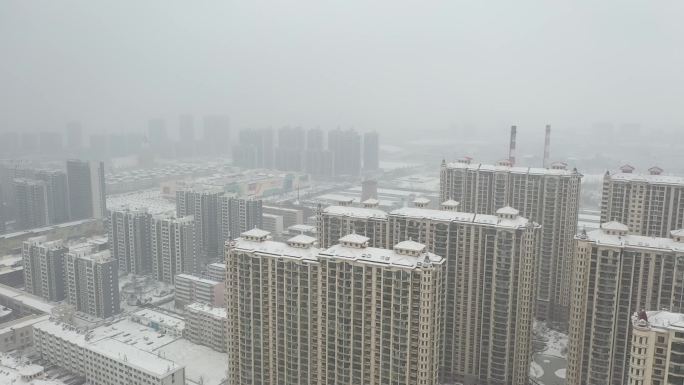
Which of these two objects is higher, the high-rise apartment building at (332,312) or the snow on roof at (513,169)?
the snow on roof at (513,169)

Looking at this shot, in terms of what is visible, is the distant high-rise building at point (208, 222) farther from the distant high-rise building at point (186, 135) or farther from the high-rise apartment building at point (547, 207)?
the distant high-rise building at point (186, 135)

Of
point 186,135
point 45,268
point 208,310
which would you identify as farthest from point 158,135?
point 208,310

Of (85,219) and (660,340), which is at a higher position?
(660,340)

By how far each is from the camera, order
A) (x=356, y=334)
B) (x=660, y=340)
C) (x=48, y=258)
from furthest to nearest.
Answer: (x=48, y=258)
(x=356, y=334)
(x=660, y=340)

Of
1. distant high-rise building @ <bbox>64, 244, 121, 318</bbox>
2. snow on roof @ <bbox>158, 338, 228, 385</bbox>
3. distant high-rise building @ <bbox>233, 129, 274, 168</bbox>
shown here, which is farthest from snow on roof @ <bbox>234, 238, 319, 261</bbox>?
distant high-rise building @ <bbox>233, 129, 274, 168</bbox>

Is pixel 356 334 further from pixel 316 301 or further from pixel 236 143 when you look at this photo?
pixel 236 143

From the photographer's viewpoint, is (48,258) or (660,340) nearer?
(660,340)

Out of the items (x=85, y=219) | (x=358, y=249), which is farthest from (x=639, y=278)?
(x=85, y=219)

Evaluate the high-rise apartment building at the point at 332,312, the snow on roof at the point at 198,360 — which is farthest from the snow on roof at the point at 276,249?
the snow on roof at the point at 198,360
